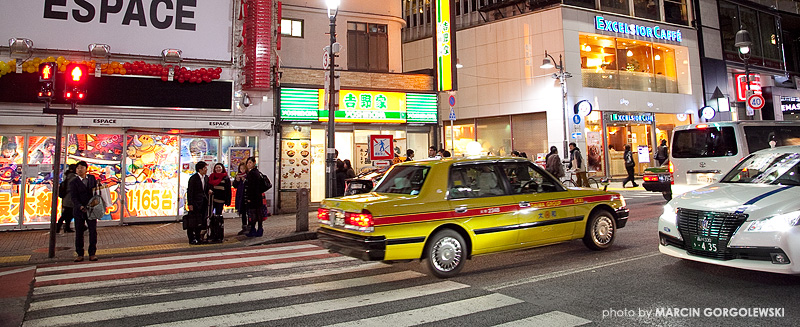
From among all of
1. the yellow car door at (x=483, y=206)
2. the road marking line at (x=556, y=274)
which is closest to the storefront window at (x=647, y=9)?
the road marking line at (x=556, y=274)

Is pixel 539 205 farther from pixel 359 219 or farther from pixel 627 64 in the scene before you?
pixel 627 64

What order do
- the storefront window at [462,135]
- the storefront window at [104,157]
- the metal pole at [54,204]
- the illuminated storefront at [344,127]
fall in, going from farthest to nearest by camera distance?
1. the storefront window at [462,135]
2. the illuminated storefront at [344,127]
3. the storefront window at [104,157]
4. the metal pole at [54,204]

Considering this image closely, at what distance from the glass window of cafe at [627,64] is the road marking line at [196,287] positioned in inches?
832

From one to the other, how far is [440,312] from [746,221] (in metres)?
3.51

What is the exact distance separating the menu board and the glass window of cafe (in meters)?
15.8

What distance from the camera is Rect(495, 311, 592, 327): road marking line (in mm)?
4293

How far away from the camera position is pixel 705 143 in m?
11.3

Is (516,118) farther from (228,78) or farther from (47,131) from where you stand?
(47,131)

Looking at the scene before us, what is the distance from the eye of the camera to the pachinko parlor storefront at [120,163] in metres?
12.8

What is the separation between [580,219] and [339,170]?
8147 mm

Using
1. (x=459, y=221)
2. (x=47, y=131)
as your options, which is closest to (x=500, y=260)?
(x=459, y=221)

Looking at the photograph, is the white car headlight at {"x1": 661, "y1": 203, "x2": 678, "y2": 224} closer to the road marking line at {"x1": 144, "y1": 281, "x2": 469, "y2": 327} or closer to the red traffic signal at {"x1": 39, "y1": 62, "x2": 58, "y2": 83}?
the road marking line at {"x1": 144, "y1": 281, "x2": 469, "y2": 327}

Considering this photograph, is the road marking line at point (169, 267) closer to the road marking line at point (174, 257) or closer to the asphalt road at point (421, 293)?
the asphalt road at point (421, 293)

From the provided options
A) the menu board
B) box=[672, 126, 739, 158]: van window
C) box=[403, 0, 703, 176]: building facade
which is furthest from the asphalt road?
box=[403, 0, 703, 176]: building facade
